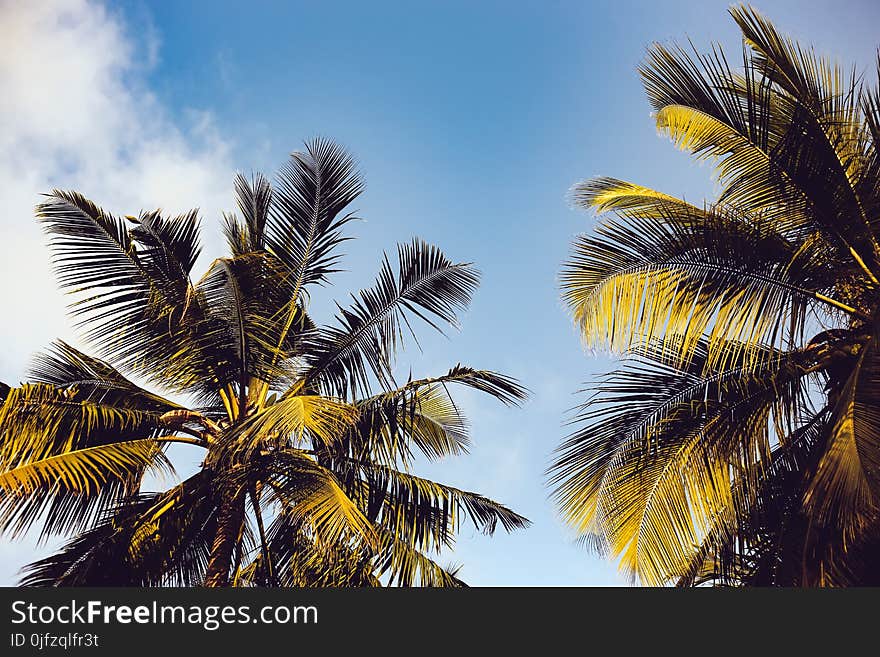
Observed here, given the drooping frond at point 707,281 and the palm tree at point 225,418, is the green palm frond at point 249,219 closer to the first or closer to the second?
the palm tree at point 225,418

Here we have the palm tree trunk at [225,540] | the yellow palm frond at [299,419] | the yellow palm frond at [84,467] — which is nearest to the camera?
the yellow palm frond at [299,419]

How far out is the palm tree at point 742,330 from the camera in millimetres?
7332

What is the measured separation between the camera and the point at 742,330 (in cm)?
737

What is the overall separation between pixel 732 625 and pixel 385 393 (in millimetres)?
4702

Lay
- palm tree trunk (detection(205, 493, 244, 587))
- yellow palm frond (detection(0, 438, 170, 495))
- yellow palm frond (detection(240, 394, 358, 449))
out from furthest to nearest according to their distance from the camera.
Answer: palm tree trunk (detection(205, 493, 244, 587)) < yellow palm frond (detection(0, 438, 170, 495)) < yellow palm frond (detection(240, 394, 358, 449))

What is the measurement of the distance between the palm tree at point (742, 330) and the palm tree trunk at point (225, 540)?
344cm

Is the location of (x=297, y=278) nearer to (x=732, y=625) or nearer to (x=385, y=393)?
(x=385, y=393)

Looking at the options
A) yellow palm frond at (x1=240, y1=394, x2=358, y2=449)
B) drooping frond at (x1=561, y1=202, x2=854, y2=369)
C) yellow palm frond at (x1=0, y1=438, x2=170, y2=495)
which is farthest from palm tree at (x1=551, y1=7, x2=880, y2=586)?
yellow palm frond at (x1=0, y1=438, x2=170, y2=495)

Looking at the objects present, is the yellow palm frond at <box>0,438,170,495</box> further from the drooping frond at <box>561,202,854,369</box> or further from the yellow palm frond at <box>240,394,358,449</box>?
the drooping frond at <box>561,202,854,369</box>

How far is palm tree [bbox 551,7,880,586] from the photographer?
7332 mm

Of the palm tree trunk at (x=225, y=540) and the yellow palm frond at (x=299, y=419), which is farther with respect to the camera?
the palm tree trunk at (x=225, y=540)

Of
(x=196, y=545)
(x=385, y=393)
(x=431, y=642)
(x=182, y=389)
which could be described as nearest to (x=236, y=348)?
(x=182, y=389)

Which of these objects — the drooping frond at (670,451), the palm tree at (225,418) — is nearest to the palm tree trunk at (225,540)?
the palm tree at (225,418)

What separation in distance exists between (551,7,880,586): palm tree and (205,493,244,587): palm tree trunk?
11.3 ft
